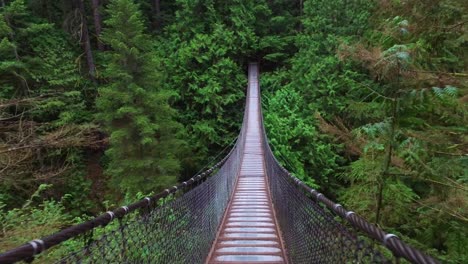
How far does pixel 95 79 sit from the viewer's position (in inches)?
472

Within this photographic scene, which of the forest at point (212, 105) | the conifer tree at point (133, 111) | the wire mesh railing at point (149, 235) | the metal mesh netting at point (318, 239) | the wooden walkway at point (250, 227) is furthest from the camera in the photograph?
the conifer tree at point (133, 111)

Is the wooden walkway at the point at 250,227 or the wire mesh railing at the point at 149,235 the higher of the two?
the wire mesh railing at the point at 149,235

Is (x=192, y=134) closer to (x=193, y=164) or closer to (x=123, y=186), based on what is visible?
(x=193, y=164)

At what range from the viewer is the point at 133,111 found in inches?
321

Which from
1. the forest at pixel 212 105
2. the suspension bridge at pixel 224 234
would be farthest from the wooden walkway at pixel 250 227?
the forest at pixel 212 105

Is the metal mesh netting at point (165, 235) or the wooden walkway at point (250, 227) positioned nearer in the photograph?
the metal mesh netting at point (165, 235)

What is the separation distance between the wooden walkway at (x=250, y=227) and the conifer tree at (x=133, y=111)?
2318mm

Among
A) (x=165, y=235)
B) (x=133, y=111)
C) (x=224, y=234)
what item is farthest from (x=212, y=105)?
(x=165, y=235)

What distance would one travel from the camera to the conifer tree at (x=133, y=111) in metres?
8.25

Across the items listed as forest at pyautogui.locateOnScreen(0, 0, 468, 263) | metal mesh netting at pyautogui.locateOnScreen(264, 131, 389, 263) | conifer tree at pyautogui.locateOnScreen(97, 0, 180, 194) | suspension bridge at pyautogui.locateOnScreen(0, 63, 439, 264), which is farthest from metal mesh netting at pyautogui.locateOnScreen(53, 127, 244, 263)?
conifer tree at pyautogui.locateOnScreen(97, 0, 180, 194)

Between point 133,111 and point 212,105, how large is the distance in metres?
4.21

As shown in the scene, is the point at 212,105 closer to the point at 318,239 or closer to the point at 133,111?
the point at 133,111

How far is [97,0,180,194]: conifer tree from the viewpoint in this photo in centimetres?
825

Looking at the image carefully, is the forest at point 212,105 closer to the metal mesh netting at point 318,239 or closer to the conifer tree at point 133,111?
the conifer tree at point 133,111
